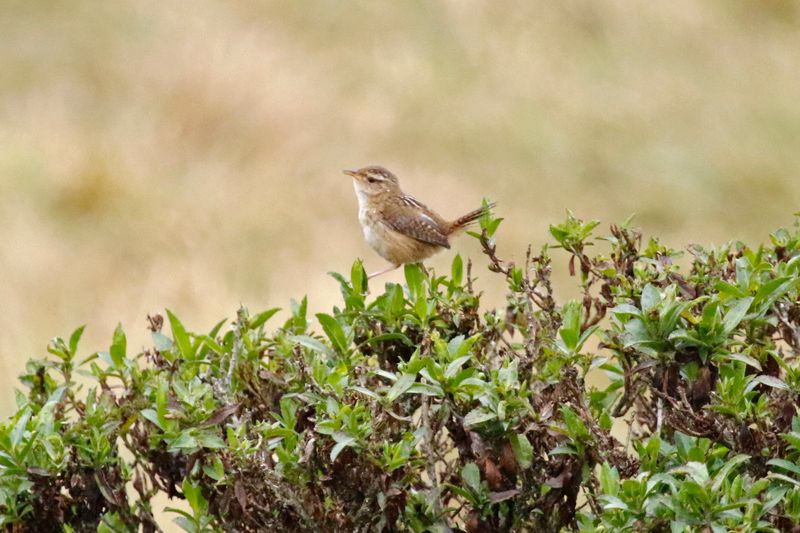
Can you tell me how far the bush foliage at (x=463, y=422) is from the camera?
2.40 metres

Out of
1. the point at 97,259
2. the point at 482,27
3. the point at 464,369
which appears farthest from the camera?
the point at 482,27

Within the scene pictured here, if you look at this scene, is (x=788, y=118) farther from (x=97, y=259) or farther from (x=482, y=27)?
(x=97, y=259)

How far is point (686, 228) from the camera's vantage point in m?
7.98

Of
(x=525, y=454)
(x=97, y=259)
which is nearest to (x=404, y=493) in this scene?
(x=525, y=454)

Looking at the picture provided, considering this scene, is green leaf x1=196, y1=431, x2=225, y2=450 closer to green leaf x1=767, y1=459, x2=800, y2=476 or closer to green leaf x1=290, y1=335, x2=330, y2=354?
green leaf x1=290, y1=335, x2=330, y2=354

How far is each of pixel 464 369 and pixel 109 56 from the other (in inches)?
267

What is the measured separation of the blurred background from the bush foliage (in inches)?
144

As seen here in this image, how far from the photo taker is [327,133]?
8.43m

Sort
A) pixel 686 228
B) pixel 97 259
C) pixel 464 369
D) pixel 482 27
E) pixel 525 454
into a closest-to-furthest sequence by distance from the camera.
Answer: pixel 525 454
pixel 464 369
pixel 97 259
pixel 686 228
pixel 482 27

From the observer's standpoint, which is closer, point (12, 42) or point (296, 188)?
point (296, 188)

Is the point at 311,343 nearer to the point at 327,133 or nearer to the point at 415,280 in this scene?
the point at 415,280

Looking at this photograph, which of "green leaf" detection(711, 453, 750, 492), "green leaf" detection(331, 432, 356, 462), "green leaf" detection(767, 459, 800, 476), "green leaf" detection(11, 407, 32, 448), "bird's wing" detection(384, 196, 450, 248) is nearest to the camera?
"green leaf" detection(711, 453, 750, 492)

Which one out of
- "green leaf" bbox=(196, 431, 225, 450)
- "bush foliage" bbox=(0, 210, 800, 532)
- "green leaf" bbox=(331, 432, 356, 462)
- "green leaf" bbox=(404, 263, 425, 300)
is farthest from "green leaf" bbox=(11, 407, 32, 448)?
"green leaf" bbox=(404, 263, 425, 300)

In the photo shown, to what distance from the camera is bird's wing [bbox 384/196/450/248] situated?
498 cm
